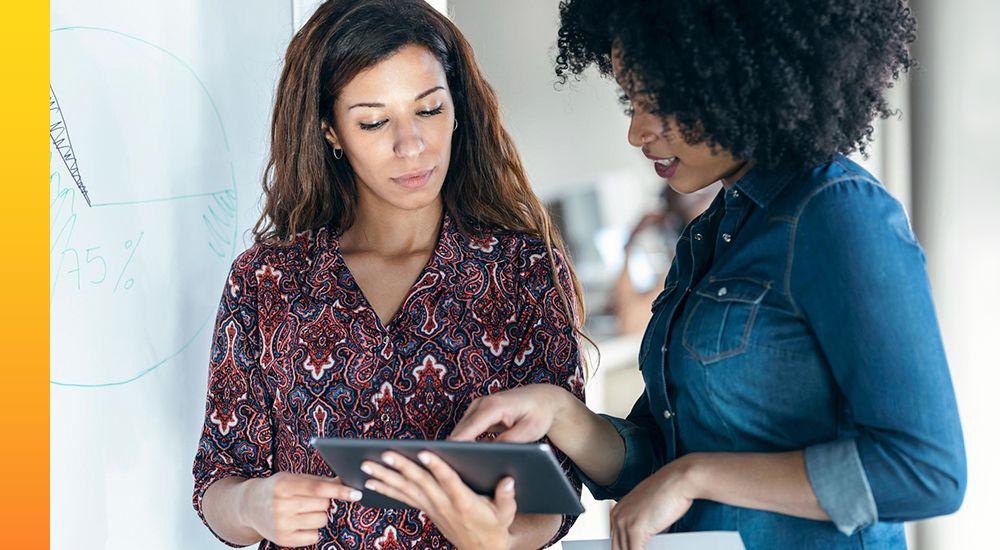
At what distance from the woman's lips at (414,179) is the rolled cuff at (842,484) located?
721mm

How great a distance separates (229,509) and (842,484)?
2.81 feet

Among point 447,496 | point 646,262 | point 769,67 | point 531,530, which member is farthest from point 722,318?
point 646,262

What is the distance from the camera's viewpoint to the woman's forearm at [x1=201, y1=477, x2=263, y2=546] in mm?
1418

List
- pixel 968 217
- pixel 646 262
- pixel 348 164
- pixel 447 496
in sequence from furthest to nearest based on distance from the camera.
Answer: pixel 646 262 → pixel 968 217 → pixel 348 164 → pixel 447 496

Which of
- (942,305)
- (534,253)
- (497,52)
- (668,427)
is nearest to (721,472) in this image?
(668,427)

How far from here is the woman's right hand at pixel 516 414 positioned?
126cm

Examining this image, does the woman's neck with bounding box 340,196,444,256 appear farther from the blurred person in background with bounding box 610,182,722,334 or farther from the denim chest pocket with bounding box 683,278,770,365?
the blurred person in background with bounding box 610,182,722,334

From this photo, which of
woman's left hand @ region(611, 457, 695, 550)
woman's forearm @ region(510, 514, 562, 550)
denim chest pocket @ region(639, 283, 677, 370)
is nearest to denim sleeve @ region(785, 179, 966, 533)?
woman's left hand @ region(611, 457, 695, 550)

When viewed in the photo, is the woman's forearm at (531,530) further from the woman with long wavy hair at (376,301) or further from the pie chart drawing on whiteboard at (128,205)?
the pie chart drawing on whiteboard at (128,205)

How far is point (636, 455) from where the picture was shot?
1.35 metres

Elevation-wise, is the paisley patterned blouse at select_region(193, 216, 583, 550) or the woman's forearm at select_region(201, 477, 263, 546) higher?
the paisley patterned blouse at select_region(193, 216, 583, 550)

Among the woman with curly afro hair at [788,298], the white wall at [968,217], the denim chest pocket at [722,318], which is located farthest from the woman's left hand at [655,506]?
the white wall at [968,217]

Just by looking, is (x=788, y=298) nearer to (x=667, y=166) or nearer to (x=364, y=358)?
(x=667, y=166)

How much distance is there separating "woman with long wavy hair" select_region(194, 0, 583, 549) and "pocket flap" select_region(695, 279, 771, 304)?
36 cm
